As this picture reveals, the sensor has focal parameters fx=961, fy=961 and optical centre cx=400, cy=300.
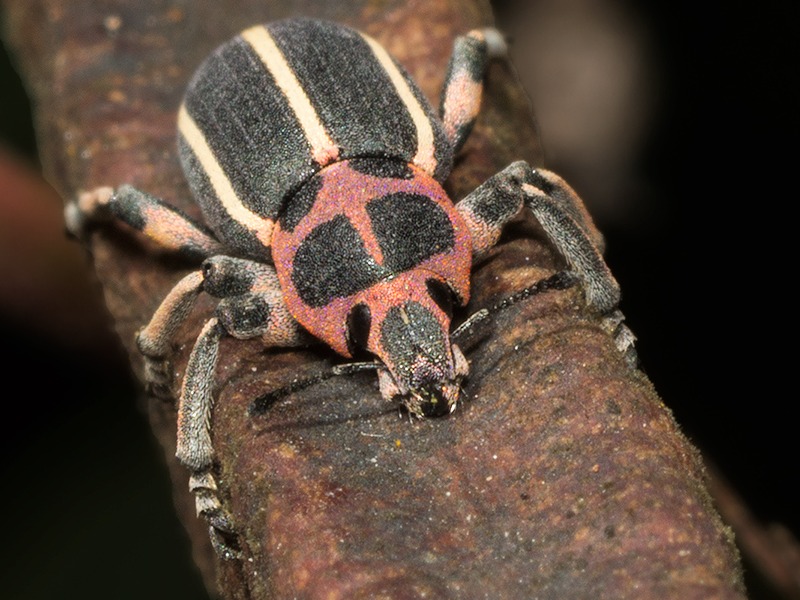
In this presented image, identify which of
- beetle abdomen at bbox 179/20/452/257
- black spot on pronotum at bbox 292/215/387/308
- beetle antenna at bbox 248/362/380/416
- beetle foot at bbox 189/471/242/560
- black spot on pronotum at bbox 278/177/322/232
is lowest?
beetle foot at bbox 189/471/242/560

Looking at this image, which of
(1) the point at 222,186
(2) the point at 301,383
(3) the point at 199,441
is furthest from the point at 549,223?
(3) the point at 199,441

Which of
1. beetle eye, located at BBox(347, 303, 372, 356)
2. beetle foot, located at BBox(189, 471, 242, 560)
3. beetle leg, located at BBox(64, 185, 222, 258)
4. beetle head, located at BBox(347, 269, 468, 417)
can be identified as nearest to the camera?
beetle head, located at BBox(347, 269, 468, 417)

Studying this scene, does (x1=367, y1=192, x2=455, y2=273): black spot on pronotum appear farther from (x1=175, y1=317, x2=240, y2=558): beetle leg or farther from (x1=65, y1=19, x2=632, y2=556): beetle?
(x1=175, y1=317, x2=240, y2=558): beetle leg

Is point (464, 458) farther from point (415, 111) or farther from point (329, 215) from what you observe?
point (415, 111)

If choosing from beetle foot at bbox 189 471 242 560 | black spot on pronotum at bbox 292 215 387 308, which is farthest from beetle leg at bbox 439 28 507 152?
beetle foot at bbox 189 471 242 560

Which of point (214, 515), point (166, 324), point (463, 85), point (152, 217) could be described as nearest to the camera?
point (214, 515)

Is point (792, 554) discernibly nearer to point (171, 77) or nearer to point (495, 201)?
point (495, 201)

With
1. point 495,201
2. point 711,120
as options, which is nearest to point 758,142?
point 711,120

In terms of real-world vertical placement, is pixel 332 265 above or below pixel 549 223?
above
